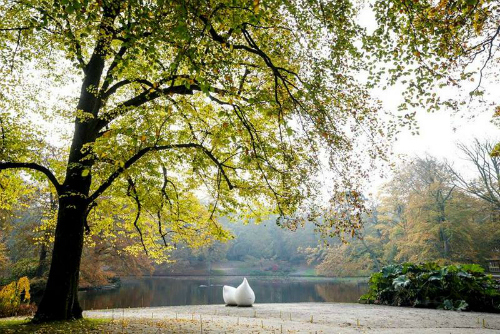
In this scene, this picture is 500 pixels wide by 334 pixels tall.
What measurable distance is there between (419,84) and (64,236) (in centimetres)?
786

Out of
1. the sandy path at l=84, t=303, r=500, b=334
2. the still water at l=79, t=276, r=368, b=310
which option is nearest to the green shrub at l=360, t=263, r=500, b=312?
the sandy path at l=84, t=303, r=500, b=334

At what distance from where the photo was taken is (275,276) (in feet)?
162

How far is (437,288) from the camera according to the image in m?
11.5

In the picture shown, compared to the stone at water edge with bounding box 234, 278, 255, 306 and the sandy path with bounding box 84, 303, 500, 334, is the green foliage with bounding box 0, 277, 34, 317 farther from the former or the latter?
the stone at water edge with bounding box 234, 278, 255, 306

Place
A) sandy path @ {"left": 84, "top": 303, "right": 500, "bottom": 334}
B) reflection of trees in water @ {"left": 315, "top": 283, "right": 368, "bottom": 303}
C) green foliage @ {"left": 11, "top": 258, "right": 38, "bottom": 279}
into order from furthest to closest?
1. reflection of trees in water @ {"left": 315, "top": 283, "right": 368, "bottom": 303}
2. green foliage @ {"left": 11, "top": 258, "right": 38, "bottom": 279}
3. sandy path @ {"left": 84, "top": 303, "right": 500, "bottom": 334}

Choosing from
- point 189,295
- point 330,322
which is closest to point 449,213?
point 330,322

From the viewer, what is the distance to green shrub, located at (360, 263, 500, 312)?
34.7ft

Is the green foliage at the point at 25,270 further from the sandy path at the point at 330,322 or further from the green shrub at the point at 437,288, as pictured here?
the green shrub at the point at 437,288

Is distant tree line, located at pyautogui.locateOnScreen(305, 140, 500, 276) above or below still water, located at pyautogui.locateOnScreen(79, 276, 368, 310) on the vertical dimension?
above

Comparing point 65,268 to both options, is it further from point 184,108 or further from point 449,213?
point 449,213

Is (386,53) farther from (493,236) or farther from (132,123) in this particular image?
(493,236)

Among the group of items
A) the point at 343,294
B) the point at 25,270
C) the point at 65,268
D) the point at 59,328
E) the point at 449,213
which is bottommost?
the point at 343,294

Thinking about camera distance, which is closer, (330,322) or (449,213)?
(330,322)

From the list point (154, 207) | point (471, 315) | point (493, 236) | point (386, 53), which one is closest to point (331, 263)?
point (493, 236)
